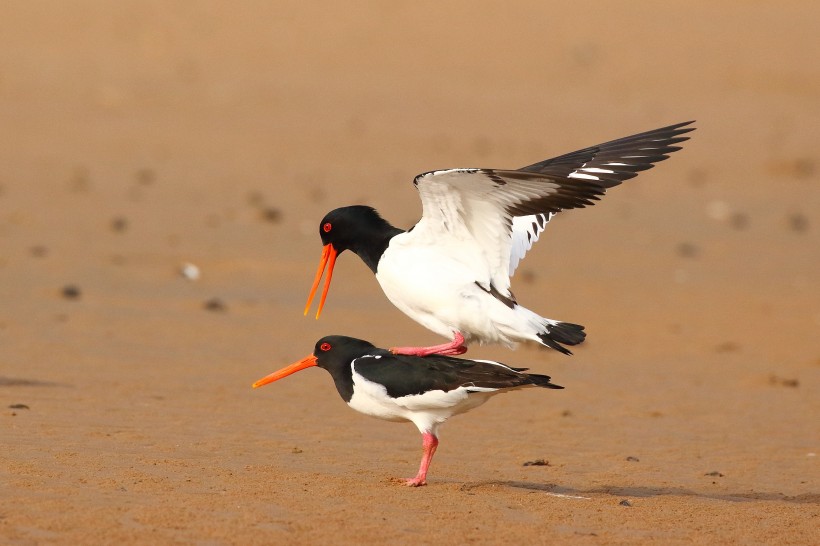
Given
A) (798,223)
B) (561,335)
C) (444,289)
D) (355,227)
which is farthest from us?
(798,223)

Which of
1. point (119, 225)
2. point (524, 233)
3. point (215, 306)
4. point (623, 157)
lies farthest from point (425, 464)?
point (119, 225)

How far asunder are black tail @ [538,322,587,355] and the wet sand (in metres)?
0.70

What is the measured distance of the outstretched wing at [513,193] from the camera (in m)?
6.89

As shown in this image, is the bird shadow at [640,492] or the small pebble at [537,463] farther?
the small pebble at [537,463]

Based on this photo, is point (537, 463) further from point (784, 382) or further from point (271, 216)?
point (271, 216)

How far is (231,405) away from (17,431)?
5.53 ft

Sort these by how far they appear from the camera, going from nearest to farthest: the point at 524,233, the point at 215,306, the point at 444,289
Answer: the point at 444,289
the point at 524,233
the point at 215,306

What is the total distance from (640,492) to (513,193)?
166 centimetres

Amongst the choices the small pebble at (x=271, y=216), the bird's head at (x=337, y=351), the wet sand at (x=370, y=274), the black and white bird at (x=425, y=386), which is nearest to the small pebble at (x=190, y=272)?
the wet sand at (x=370, y=274)

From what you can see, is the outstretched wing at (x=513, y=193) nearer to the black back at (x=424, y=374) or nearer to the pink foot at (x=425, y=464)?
the black back at (x=424, y=374)

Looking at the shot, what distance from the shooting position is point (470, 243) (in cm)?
747

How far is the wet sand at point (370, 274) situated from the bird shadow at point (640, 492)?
27 mm

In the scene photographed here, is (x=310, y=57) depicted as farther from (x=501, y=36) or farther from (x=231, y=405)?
(x=231, y=405)

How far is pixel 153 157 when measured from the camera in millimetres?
16750
